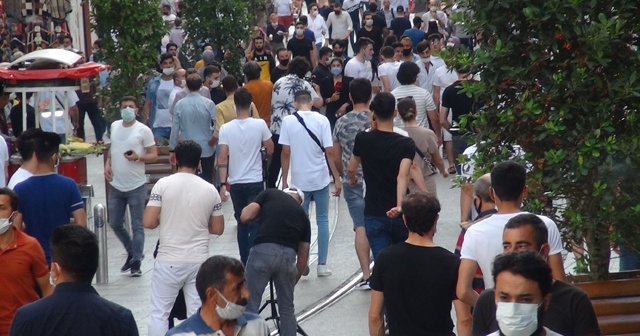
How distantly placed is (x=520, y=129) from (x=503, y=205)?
4.57 ft

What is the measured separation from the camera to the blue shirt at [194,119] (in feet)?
48.4

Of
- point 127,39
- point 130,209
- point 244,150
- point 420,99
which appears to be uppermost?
point 127,39

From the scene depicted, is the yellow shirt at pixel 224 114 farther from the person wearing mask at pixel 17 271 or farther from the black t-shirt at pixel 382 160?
the person wearing mask at pixel 17 271

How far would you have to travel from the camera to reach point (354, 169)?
35.8 feet

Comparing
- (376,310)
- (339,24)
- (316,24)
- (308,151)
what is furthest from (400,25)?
(376,310)

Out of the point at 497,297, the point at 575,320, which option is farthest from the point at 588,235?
the point at 497,297

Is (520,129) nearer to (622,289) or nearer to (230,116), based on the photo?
(622,289)

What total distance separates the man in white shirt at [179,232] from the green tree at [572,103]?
7.67 ft

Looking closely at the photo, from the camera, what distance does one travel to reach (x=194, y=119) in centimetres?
1478

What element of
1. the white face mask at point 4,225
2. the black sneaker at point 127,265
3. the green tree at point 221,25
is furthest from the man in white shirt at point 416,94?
the white face mask at point 4,225

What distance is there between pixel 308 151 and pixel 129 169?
1870mm

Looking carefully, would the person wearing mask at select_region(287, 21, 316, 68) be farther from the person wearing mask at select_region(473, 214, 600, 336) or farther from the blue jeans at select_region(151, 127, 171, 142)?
the person wearing mask at select_region(473, 214, 600, 336)

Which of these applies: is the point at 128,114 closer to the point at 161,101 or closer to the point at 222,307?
the point at 161,101

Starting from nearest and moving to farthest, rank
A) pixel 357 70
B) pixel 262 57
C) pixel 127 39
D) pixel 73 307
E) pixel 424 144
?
1. pixel 73 307
2. pixel 424 144
3. pixel 127 39
4. pixel 357 70
5. pixel 262 57
